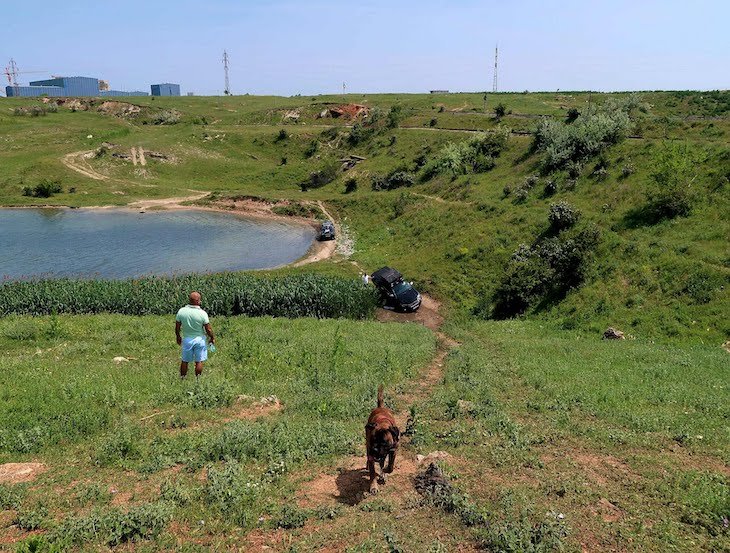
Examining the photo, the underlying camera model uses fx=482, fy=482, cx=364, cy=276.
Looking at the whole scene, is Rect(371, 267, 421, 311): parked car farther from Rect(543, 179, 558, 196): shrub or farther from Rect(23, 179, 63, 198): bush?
Rect(23, 179, 63, 198): bush

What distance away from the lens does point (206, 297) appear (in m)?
30.1

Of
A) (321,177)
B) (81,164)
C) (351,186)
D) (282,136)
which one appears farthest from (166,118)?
(351,186)

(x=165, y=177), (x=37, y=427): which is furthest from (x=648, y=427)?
(x=165, y=177)

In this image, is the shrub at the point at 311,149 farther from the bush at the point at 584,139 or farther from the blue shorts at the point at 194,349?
the blue shorts at the point at 194,349

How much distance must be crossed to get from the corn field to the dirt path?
55.8 meters

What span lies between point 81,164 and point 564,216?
261ft

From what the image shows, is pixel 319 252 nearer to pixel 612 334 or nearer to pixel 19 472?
pixel 612 334

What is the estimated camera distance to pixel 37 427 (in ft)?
37.4

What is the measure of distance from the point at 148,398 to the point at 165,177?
7761 centimetres

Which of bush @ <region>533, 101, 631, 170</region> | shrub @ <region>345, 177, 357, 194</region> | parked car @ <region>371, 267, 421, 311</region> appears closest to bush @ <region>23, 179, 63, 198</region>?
shrub @ <region>345, 177, 357, 194</region>

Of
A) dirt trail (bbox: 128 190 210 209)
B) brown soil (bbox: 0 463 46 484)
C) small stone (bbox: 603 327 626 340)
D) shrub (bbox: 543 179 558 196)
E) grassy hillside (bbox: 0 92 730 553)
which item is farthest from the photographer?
dirt trail (bbox: 128 190 210 209)

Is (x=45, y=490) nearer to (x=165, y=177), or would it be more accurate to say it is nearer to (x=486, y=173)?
(x=486, y=173)

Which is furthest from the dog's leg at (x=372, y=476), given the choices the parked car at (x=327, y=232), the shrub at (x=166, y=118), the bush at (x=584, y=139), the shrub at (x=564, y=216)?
the shrub at (x=166, y=118)

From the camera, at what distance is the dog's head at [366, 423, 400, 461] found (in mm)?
9242
